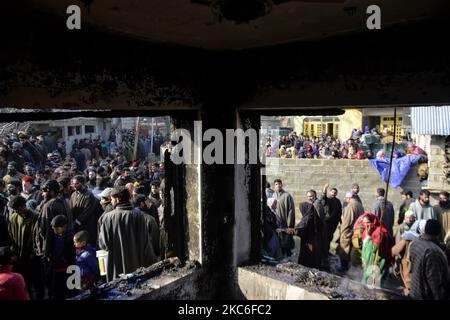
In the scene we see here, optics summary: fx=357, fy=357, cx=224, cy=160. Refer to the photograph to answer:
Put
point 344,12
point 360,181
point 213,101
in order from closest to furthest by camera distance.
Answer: point 344,12
point 213,101
point 360,181

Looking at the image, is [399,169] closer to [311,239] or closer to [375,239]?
[311,239]

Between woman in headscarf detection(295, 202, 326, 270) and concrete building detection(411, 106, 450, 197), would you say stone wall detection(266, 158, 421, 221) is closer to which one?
concrete building detection(411, 106, 450, 197)

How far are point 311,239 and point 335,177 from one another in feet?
16.8

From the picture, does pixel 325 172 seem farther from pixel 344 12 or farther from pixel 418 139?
pixel 344 12

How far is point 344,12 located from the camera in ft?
6.33

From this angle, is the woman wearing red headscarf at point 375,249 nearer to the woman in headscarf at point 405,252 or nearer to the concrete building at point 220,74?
the woman in headscarf at point 405,252

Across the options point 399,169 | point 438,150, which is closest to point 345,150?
point 399,169

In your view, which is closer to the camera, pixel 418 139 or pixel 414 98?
pixel 414 98

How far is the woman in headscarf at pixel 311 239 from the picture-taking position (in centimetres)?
670

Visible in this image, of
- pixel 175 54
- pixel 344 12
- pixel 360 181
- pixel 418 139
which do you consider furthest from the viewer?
pixel 418 139

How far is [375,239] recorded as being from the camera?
18.0 ft

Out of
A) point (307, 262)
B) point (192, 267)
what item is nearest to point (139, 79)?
point (192, 267)
